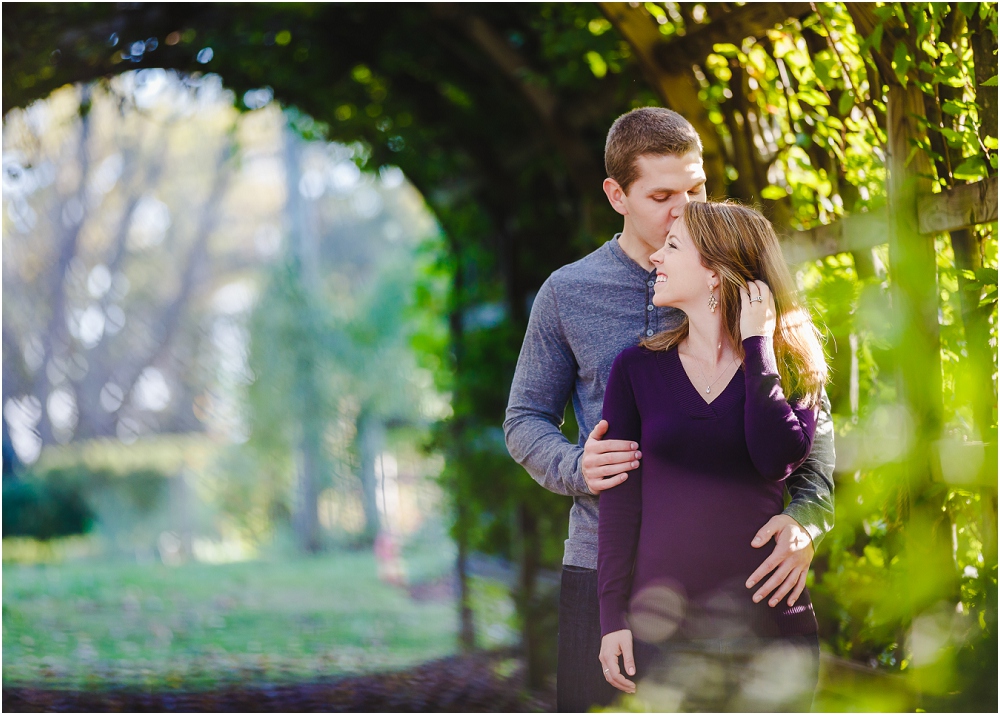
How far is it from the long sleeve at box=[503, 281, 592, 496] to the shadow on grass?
2.59 metres

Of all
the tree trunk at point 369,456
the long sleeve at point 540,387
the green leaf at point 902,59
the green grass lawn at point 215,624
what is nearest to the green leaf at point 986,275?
the green leaf at point 902,59

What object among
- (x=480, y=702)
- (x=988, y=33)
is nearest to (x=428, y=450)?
(x=480, y=702)

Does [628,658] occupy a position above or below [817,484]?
below

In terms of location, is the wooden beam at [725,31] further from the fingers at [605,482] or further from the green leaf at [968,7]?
the fingers at [605,482]

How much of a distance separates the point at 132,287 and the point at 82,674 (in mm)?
13265

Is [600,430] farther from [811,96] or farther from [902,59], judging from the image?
[811,96]

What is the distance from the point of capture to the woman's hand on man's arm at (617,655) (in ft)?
4.83

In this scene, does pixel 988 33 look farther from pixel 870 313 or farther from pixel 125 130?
pixel 125 130

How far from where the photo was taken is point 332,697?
4.22 m

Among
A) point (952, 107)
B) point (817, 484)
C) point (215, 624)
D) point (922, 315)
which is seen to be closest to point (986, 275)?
point (922, 315)

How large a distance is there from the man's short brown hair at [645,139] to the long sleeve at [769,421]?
417 millimetres

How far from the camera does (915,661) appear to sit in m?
1.93

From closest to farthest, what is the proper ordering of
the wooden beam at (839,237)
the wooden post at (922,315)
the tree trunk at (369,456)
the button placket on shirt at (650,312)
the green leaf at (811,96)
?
the button placket on shirt at (650,312), the wooden post at (922,315), the wooden beam at (839,237), the green leaf at (811,96), the tree trunk at (369,456)

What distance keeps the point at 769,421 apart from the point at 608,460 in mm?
276
